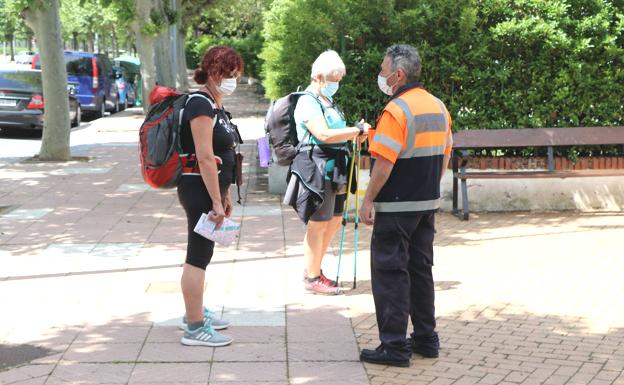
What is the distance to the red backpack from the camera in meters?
5.50

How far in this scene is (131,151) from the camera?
17641mm

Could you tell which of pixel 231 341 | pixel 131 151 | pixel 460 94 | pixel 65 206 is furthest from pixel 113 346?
pixel 131 151

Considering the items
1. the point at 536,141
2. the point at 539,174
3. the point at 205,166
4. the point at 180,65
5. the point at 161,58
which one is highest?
the point at 161,58

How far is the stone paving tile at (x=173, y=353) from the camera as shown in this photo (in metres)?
5.52

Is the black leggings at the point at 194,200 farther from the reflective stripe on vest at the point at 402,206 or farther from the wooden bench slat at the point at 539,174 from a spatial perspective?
the wooden bench slat at the point at 539,174

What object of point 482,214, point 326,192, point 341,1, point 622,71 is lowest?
point 482,214

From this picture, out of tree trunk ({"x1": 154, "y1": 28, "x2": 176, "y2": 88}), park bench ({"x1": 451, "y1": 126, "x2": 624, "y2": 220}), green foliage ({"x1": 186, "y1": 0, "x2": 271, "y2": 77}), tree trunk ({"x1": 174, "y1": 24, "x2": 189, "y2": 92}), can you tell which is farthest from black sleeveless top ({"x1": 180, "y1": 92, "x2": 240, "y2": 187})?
green foliage ({"x1": 186, "y1": 0, "x2": 271, "y2": 77})

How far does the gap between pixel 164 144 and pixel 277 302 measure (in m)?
1.81

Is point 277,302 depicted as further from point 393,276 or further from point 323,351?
point 393,276

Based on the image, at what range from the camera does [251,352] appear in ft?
18.6

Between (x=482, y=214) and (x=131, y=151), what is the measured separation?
8719 mm

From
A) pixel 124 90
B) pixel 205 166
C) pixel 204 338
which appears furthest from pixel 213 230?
pixel 124 90

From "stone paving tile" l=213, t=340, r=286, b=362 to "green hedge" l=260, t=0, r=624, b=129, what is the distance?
5413mm

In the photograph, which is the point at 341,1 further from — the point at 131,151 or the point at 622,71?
the point at 131,151
